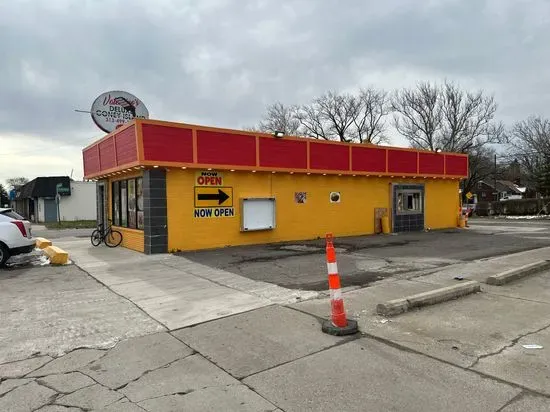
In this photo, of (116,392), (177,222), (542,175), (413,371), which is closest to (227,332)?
(116,392)

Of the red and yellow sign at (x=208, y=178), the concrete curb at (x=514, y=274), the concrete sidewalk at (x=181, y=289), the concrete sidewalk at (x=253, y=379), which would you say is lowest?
the concrete sidewalk at (x=253, y=379)

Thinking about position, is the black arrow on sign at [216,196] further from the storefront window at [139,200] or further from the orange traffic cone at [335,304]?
the orange traffic cone at [335,304]

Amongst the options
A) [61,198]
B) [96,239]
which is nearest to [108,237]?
[96,239]

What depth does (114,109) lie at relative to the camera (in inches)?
725

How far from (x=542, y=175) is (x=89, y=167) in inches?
1810

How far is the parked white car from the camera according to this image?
38.5 feet

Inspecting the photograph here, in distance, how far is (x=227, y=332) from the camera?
5.55 metres

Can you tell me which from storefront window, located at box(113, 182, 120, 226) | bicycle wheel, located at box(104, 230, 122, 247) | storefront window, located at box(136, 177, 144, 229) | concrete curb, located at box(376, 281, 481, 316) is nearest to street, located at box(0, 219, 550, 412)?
concrete curb, located at box(376, 281, 481, 316)

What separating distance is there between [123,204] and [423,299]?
12.7 metres

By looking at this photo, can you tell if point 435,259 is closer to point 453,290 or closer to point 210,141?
point 453,290

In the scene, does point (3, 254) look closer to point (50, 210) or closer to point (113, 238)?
point (113, 238)

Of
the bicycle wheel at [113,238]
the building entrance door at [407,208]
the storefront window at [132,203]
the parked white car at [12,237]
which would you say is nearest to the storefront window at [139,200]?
the storefront window at [132,203]

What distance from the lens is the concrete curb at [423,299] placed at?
6.07 meters

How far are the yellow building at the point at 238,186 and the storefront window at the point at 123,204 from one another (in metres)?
0.04
